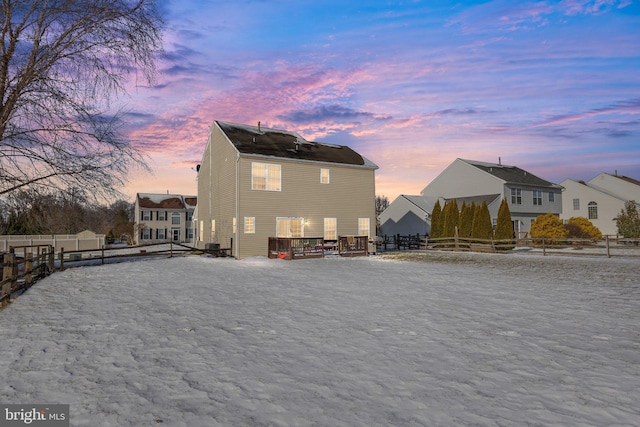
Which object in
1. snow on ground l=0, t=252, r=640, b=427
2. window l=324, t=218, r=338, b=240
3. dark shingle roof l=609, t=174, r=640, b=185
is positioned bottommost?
snow on ground l=0, t=252, r=640, b=427

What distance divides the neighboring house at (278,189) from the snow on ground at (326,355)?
11285 mm

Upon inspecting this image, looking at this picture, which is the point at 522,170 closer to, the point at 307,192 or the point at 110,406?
the point at 307,192

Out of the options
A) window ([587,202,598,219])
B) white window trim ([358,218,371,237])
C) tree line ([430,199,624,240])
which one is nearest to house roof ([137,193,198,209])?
white window trim ([358,218,371,237])

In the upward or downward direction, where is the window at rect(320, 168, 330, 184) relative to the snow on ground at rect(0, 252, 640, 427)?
upward

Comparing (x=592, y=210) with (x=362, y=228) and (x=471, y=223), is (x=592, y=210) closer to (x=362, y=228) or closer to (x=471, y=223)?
(x=471, y=223)

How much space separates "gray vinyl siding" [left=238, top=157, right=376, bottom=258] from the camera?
23422mm

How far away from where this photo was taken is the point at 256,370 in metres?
5.66

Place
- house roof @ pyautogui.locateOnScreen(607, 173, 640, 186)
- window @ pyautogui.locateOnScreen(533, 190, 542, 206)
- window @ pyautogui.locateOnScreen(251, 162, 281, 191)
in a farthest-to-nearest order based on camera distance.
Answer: house roof @ pyautogui.locateOnScreen(607, 173, 640, 186), window @ pyautogui.locateOnScreen(533, 190, 542, 206), window @ pyautogui.locateOnScreen(251, 162, 281, 191)

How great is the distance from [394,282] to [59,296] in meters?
10.5

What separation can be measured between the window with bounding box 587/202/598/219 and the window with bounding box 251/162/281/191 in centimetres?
4261

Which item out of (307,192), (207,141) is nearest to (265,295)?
(307,192)

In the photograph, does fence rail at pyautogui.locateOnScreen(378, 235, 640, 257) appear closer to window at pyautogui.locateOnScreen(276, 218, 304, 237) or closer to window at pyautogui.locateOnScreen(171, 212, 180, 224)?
window at pyautogui.locateOnScreen(276, 218, 304, 237)

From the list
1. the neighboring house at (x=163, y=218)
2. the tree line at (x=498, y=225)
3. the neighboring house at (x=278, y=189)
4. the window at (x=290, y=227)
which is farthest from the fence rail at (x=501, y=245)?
the neighboring house at (x=163, y=218)

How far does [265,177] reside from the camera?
950 inches
